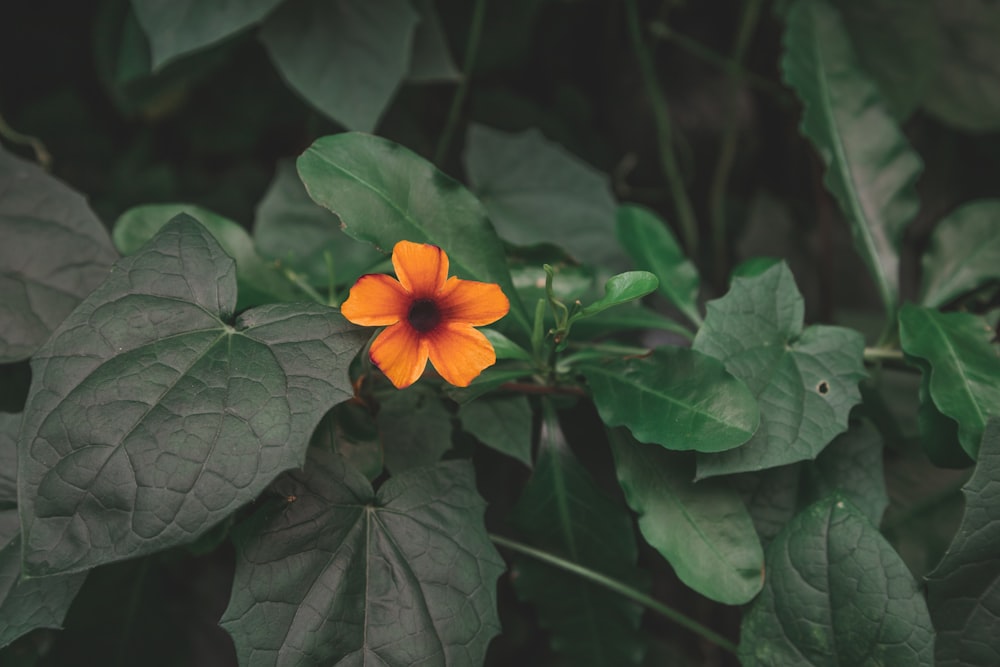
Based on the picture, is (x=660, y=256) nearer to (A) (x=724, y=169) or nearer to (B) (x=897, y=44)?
(A) (x=724, y=169)

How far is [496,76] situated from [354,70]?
16.5 inches

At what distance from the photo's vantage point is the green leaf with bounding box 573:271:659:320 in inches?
26.5

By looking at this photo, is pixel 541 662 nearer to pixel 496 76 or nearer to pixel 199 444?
pixel 199 444

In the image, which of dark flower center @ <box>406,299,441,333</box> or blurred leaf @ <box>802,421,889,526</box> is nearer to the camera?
dark flower center @ <box>406,299,441,333</box>

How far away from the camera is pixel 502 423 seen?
835 millimetres

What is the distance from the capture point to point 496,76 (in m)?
1.45

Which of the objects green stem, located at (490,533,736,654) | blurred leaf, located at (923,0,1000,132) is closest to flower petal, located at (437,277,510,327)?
green stem, located at (490,533,736,654)

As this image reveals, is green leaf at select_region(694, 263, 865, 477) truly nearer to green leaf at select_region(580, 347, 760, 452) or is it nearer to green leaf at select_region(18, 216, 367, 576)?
green leaf at select_region(580, 347, 760, 452)

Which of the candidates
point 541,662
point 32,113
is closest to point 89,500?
point 541,662

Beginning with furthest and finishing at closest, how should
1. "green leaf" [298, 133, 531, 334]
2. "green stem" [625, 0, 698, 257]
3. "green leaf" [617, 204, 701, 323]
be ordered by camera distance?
"green stem" [625, 0, 698, 257], "green leaf" [617, 204, 701, 323], "green leaf" [298, 133, 531, 334]

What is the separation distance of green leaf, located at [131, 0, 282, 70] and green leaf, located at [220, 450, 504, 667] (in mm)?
633

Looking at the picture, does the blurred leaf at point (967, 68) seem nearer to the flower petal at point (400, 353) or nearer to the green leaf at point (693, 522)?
the green leaf at point (693, 522)

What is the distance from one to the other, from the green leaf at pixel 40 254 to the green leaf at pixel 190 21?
0.27 metres

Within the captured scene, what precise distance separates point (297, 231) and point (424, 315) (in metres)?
0.52
